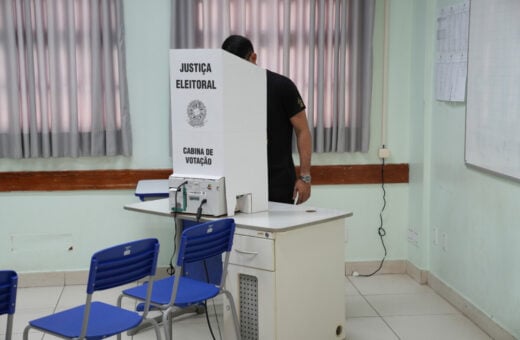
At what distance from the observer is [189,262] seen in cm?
306

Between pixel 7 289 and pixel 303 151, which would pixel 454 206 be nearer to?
pixel 303 151

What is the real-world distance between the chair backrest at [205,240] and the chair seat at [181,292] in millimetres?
179

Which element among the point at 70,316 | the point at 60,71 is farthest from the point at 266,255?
the point at 60,71

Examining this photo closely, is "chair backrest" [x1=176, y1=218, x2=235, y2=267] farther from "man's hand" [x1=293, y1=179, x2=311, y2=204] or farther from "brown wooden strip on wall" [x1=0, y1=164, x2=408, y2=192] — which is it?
"brown wooden strip on wall" [x1=0, y1=164, x2=408, y2=192]

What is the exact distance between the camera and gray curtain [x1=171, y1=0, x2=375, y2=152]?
4.69 m

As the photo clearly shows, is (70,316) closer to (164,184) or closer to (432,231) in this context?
(164,184)

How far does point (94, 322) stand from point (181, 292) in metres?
0.53

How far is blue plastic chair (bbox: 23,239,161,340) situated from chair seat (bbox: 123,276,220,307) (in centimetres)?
19

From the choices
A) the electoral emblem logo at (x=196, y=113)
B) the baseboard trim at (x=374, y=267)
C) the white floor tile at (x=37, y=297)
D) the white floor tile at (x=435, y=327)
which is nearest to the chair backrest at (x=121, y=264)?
the electoral emblem logo at (x=196, y=113)

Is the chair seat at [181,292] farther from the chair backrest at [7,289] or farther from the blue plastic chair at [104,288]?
the chair backrest at [7,289]

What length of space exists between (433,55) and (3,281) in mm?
3221

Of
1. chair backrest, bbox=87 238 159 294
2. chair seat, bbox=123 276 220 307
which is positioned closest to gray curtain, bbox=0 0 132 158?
chair seat, bbox=123 276 220 307

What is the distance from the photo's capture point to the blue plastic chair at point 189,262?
2.99 m

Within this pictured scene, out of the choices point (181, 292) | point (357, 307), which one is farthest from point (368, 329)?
point (181, 292)
